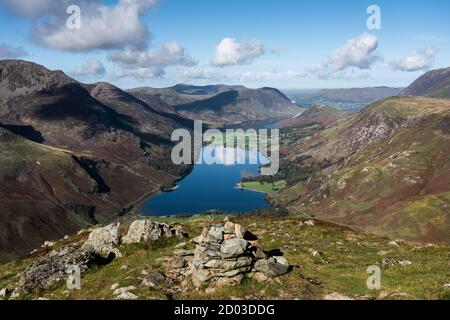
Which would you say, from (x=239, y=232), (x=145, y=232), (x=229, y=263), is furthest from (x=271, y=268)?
(x=145, y=232)

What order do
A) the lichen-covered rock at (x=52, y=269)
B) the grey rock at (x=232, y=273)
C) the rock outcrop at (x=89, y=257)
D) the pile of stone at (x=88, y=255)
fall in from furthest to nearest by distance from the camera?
1. the pile of stone at (x=88, y=255)
2. the rock outcrop at (x=89, y=257)
3. the lichen-covered rock at (x=52, y=269)
4. the grey rock at (x=232, y=273)

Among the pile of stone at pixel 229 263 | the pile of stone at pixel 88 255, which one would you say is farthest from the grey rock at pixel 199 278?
the pile of stone at pixel 88 255

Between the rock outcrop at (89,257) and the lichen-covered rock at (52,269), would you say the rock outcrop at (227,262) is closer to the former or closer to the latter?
the rock outcrop at (89,257)

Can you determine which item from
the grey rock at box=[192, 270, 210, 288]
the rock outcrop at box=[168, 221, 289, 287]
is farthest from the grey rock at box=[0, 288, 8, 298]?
the grey rock at box=[192, 270, 210, 288]

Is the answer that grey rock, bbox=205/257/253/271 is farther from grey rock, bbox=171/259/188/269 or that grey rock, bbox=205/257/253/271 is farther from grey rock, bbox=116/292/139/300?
grey rock, bbox=116/292/139/300
